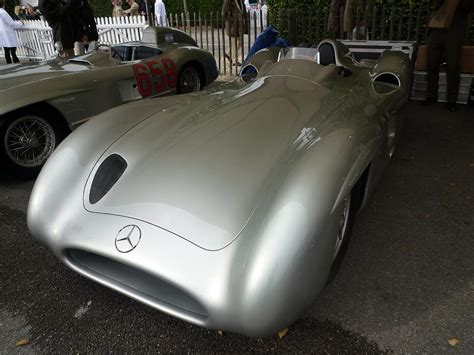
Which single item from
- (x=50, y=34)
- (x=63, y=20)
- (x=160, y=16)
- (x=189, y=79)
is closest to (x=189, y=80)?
(x=189, y=79)

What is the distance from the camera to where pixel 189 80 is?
5.50 meters

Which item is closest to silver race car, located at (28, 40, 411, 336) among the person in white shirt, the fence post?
the fence post

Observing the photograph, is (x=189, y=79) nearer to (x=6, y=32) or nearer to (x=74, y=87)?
(x=74, y=87)

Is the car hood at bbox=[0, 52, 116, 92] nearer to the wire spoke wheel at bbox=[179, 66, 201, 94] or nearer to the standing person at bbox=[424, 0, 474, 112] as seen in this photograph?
the wire spoke wheel at bbox=[179, 66, 201, 94]

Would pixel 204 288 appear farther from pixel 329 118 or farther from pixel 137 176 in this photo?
pixel 329 118

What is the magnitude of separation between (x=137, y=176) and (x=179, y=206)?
0.35 meters

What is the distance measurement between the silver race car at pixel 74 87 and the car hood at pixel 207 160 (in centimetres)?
167

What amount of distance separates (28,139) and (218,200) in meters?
2.60

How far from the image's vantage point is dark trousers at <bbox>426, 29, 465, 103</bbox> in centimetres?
504

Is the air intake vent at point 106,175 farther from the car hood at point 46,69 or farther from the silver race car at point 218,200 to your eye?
the car hood at point 46,69

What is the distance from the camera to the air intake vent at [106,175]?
75.1 inches

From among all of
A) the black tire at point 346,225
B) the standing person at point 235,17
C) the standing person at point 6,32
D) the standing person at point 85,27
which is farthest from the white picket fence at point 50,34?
the black tire at point 346,225

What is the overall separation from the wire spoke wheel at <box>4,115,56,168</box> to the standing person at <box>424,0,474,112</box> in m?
4.93

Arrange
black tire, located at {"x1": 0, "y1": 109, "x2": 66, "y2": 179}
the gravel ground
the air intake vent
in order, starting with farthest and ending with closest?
black tire, located at {"x1": 0, "y1": 109, "x2": 66, "y2": 179}
the air intake vent
the gravel ground
